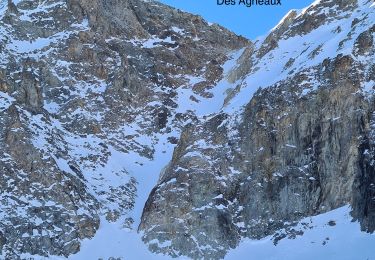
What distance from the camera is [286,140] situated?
7438 centimetres

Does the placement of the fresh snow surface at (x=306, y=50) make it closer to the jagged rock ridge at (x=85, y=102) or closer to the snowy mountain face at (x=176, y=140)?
the snowy mountain face at (x=176, y=140)

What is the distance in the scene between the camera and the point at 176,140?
92.8 meters

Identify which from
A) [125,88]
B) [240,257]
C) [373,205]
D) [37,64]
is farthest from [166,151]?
[373,205]

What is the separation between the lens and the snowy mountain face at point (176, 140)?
2766 inches

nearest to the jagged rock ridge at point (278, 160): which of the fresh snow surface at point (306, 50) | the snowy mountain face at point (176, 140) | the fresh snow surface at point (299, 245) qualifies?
the snowy mountain face at point (176, 140)

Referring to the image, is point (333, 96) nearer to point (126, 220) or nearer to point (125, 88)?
point (126, 220)

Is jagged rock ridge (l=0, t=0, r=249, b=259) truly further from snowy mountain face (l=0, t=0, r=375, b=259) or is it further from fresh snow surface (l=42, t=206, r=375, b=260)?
fresh snow surface (l=42, t=206, r=375, b=260)

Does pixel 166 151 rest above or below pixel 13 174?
above

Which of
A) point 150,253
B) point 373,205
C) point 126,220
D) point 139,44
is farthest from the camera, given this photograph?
point 139,44

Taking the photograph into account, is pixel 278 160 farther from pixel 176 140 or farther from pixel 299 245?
pixel 176 140

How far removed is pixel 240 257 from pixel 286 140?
42.1 feet

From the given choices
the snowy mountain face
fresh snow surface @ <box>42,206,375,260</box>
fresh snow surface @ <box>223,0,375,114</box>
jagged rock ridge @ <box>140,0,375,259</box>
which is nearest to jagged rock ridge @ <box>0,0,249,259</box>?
the snowy mountain face

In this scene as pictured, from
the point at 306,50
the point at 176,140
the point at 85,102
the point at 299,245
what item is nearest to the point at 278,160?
the point at 299,245

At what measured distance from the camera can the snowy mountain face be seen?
70250 mm
